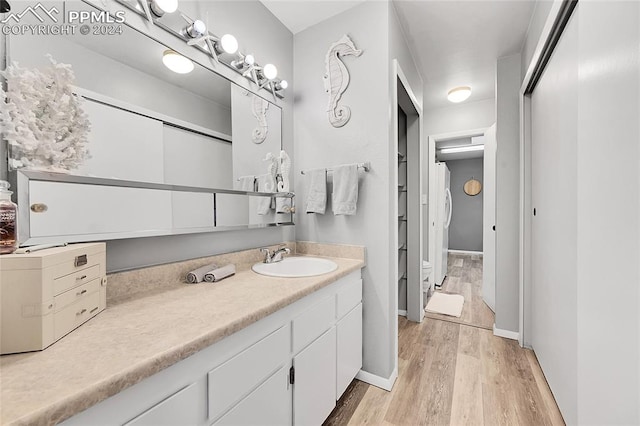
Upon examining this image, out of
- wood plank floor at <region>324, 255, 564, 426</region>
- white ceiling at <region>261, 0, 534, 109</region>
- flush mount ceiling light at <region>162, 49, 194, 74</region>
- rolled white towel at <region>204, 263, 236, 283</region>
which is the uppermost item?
white ceiling at <region>261, 0, 534, 109</region>

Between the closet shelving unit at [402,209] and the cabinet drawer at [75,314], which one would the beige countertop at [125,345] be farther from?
the closet shelving unit at [402,209]

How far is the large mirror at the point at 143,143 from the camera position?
86cm

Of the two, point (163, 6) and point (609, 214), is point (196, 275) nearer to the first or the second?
point (163, 6)

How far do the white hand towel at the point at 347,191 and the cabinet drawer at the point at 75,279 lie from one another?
120 cm

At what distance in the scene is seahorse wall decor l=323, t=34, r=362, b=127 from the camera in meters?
1.74

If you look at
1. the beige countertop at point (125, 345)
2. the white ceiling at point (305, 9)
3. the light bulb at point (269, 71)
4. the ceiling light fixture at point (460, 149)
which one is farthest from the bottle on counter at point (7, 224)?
the ceiling light fixture at point (460, 149)

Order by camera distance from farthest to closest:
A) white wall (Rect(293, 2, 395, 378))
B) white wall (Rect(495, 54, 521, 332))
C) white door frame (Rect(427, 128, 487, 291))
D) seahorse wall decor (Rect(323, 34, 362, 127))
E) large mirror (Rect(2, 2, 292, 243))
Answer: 1. white door frame (Rect(427, 128, 487, 291))
2. white wall (Rect(495, 54, 521, 332))
3. seahorse wall decor (Rect(323, 34, 362, 127))
4. white wall (Rect(293, 2, 395, 378))
5. large mirror (Rect(2, 2, 292, 243))

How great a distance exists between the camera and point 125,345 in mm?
629

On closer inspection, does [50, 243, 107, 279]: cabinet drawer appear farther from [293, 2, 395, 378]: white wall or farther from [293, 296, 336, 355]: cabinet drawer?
[293, 2, 395, 378]: white wall

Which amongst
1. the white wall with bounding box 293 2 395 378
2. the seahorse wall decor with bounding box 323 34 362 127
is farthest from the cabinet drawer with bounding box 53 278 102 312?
the seahorse wall decor with bounding box 323 34 362 127

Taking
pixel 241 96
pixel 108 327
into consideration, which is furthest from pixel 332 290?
pixel 241 96

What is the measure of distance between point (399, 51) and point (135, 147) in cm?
187

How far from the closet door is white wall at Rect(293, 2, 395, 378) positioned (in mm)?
884

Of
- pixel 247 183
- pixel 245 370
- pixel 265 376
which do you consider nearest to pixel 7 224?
pixel 245 370
